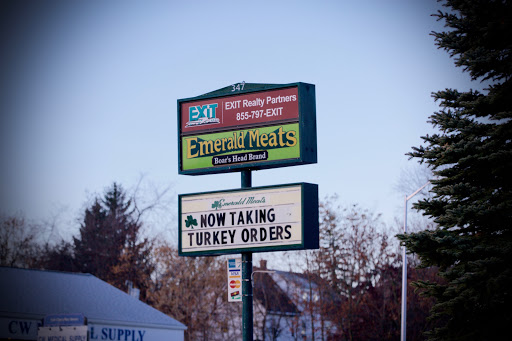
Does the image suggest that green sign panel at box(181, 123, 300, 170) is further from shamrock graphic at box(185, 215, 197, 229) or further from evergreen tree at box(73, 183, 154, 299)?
evergreen tree at box(73, 183, 154, 299)

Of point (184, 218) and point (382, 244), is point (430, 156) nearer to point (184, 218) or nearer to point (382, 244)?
point (184, 218)

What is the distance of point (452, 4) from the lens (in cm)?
1714

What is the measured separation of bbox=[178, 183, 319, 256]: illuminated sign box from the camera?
16.9 metres

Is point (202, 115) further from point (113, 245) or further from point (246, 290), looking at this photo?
point (113, 245)

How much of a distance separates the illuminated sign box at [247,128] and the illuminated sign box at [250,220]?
0.61 meters

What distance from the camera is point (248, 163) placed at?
17609 millimetres

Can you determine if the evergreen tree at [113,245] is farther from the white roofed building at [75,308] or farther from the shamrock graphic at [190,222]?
the shamrock graphic at [190,222]

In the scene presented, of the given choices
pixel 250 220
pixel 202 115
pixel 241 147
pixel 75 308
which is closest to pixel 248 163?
pixel 241 147

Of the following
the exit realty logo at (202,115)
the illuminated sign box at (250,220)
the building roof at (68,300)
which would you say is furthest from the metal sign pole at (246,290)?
the building roof at (68,300)

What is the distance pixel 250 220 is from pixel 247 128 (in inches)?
78.7

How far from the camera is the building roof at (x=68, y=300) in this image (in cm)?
2714

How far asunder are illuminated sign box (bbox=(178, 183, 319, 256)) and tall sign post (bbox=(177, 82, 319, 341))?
0.02 metres

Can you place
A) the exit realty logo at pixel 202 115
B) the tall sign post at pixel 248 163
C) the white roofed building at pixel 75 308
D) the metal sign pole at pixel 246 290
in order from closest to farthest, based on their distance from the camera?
the tall sign post at pixel 248 163 < the metal sign pole at pixel 246 290 < the exit realty logo at pixel 202 115 < the white roofed building at pixel 75 308

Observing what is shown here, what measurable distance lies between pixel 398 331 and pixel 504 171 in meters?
29.0
